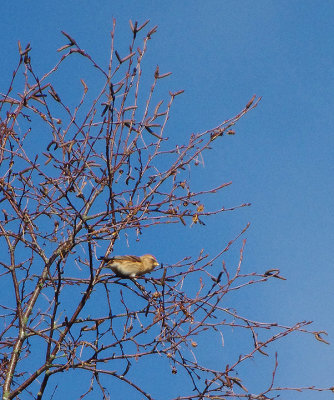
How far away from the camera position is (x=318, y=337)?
15.2 feet

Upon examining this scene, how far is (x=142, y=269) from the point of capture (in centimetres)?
576

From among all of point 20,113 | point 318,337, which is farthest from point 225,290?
point 20,113

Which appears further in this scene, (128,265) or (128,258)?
(128,265)

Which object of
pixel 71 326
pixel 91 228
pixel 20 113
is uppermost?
pixel 20 113

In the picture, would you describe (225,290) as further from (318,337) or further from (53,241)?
(53,241)

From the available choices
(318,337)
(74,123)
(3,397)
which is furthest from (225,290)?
(3,397)

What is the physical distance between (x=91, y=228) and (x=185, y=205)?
2.93 feet

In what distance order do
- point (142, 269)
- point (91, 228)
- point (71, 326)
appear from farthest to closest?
point (142, 269) < point (71, 326) < point (91, 228)

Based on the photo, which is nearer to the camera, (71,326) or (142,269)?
(71,326)

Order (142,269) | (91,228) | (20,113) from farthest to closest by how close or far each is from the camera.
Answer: (142,269) → (20,113) → (91,228)

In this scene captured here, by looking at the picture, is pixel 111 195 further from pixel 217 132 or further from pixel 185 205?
pixel 217 132

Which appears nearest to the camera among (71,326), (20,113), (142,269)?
(71,326)

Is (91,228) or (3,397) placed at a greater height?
(91,228)

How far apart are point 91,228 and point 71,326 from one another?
0.89m
